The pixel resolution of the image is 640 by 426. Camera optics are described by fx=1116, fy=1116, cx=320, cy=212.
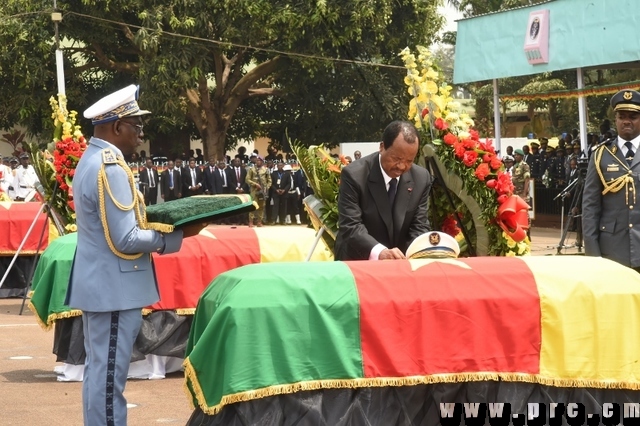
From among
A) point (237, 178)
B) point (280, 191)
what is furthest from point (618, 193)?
point (237, 178)

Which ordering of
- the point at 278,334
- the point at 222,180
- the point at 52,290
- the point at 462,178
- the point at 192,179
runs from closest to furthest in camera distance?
the point at 278,334 → the point at 462,178 → the point at 52,290 → the point at 222,180 → the point at 192,179

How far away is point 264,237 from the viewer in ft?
31.9

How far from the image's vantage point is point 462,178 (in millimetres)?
7211

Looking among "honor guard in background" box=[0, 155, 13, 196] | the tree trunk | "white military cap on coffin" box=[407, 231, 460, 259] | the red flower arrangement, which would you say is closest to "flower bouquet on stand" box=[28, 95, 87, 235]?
the red flower arrangement

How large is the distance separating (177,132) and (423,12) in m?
10.5

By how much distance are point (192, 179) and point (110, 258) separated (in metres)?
26.3

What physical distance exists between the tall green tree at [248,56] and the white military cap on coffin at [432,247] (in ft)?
84.5

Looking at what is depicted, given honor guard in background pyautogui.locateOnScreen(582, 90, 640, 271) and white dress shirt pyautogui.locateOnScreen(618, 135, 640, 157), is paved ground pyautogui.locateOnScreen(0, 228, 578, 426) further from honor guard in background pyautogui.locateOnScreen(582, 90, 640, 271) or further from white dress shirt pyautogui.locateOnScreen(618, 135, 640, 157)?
white dress shirt pyautogui.locateOnScreen(618, 135, 640, 157)

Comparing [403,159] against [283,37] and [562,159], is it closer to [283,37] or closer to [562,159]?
[562,159]

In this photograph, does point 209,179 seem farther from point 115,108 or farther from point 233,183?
point 115,108

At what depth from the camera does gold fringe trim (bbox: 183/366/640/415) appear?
5348 millimetres

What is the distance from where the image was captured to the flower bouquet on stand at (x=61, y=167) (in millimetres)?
12102

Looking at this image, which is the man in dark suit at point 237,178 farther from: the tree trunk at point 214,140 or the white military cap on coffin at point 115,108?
the white military cap on coffin at point 115,108

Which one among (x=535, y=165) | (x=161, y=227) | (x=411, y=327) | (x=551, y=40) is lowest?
(x=535, y=165)
